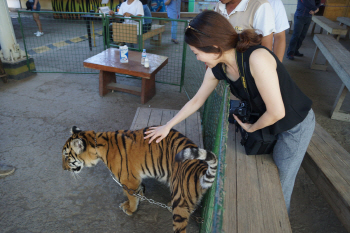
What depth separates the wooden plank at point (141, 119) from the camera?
309 centimetres

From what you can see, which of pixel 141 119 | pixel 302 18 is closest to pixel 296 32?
pixel 302 18

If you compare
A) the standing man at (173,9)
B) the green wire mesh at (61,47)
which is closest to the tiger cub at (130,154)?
the green wire mesh at (61,47)

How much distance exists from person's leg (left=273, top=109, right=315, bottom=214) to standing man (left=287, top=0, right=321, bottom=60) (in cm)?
645

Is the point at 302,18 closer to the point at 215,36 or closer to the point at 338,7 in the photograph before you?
the point at 215,36

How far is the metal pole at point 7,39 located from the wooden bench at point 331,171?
6170 mm

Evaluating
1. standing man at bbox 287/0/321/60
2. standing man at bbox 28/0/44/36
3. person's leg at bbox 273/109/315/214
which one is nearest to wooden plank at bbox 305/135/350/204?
person's leg at bbox 273/109/315/214

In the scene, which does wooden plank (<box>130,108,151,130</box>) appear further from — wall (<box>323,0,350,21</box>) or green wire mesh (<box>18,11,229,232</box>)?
wall (<box>323,0,350,21</box>)

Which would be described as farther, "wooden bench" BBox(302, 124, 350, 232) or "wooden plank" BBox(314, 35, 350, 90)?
"wooden plank" BBox(314, 35, 350, 90)

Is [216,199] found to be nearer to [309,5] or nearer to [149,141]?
[149,141]

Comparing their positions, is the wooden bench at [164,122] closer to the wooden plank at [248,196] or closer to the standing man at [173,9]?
the wooden plank at [248,196]

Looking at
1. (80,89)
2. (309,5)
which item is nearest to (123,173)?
(80,89)

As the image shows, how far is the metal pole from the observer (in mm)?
5180

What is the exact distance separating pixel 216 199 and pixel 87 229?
1.96m

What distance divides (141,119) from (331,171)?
219 cm
